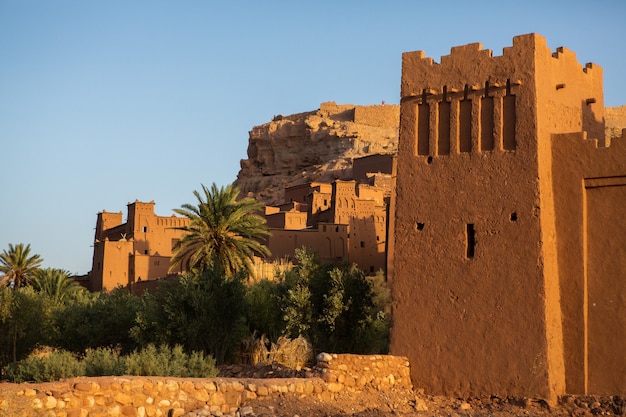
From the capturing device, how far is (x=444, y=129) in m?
17.0

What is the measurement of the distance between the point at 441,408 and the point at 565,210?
3.90 meters

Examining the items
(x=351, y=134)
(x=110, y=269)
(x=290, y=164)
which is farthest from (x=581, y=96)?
(x=290, y=164)

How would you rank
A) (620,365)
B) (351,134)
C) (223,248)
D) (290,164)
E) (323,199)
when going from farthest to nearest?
(290,164)
(351,134)
(323,199)
(223,248)
(620,365)

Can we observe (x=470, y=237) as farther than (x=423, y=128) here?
No

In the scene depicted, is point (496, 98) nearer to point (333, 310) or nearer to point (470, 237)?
point (470, 237)

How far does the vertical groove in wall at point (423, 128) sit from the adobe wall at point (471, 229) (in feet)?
0.07

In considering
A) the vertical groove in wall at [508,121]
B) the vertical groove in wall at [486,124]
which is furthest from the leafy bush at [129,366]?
the vertical groove in wall at [508,121]

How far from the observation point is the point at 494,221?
16.0 metres

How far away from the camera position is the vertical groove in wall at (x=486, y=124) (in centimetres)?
1639

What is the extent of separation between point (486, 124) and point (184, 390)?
7.18m

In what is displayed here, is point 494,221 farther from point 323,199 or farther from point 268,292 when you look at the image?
point 323,199

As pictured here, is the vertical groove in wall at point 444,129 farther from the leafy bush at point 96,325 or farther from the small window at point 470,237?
the leafy bush at point 96,325

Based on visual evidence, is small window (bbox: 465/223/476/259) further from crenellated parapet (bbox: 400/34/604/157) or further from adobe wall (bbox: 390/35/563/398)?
crenellated parapet (bbox: 400/34/604/157)

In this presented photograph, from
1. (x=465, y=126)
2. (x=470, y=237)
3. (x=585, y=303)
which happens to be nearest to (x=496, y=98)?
(x=465, y=126)
